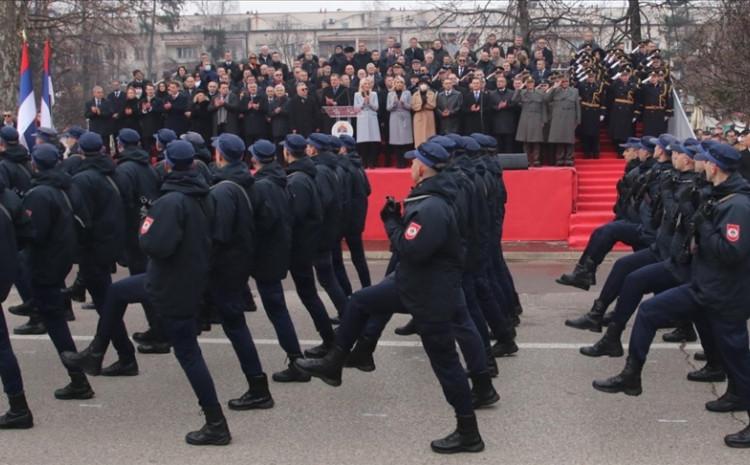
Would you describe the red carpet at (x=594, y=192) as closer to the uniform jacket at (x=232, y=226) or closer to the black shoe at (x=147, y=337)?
the black shoe at (x=147, y=337)

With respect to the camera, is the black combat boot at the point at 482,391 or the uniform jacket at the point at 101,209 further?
the uniform jacket at the point at 101,209

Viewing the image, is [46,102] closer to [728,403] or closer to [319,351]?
[319,351]

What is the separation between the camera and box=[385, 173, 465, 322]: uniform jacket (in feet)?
19.8

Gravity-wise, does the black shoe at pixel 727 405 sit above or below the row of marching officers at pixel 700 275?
below

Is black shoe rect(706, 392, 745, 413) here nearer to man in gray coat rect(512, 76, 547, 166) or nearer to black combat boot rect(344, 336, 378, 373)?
black combat boot rect(344, 336, 378, 373)

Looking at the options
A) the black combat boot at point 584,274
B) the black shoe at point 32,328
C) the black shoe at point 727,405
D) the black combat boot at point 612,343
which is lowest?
the black shoe at point 32,328

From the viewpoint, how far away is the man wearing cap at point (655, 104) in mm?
19125

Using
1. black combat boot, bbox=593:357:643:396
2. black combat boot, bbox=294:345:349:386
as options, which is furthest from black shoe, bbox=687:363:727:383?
black combat boot, bbox=294:345:349:386

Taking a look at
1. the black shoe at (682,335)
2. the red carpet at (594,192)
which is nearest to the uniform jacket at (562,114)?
the red carpet at (594,192)

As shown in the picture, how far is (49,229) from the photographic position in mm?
7734

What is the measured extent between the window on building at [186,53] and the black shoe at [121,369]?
8359 cm

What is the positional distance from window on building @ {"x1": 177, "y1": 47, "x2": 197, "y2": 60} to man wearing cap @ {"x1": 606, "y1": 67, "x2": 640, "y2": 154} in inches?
2907

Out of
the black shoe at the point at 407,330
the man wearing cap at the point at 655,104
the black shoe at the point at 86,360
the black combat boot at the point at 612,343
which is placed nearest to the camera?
the black shoe at the point at 86,360

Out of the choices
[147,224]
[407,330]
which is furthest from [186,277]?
[407,330]
